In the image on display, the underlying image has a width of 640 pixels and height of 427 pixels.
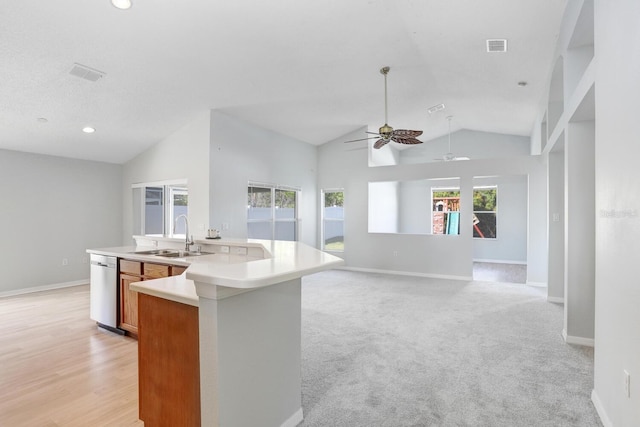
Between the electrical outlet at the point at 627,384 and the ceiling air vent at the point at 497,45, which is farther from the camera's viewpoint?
the ceiling air vent at the point at 497,45

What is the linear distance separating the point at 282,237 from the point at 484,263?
5687mm

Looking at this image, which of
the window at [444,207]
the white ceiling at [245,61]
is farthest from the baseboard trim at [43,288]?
the window at [444,207]

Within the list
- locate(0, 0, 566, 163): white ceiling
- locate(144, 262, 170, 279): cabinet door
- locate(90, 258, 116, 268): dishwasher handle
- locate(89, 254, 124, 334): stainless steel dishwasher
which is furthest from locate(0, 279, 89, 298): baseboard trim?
locate(144, 262, 170, 279): cabinet door

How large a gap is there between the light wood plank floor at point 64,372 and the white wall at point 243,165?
2.37m

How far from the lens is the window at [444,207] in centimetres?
946

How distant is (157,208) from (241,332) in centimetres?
578

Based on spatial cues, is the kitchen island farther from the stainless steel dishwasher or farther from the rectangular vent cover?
the rectangular vent cover

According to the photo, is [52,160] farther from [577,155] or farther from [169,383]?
[577,155]

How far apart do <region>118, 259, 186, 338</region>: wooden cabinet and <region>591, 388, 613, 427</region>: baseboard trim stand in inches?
138

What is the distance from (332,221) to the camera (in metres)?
8.30

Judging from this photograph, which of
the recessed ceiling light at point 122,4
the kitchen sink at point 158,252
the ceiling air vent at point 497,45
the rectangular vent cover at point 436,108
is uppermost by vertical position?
the rectangular vent cover at point 436,108

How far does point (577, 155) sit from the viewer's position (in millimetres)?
3113

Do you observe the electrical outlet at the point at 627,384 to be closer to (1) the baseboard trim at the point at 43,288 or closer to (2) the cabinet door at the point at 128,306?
(2) the cabinet door at the point at 128,306

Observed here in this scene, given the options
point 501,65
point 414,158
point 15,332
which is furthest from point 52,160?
point 414,158
